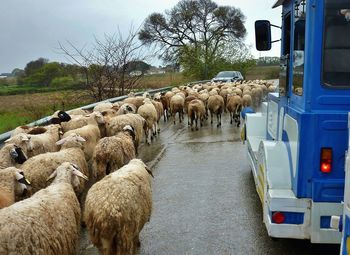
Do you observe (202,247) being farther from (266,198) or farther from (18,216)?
(18,216)

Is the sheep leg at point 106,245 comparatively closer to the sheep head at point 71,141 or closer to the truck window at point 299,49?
the truck window at point 299,49

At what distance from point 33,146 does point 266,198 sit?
16.0ft

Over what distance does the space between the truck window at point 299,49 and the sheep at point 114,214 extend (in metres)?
2.22

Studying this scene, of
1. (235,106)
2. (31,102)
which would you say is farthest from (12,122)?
(235,106)

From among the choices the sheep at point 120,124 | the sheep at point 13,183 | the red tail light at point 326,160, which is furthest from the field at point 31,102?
the red tail light at point 326,160

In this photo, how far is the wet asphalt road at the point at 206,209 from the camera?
16.9 feet

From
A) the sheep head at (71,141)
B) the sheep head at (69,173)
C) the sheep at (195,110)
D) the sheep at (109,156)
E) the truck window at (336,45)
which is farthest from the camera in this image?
the sheep at (195,110)

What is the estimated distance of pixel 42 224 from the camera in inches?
155

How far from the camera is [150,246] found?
17.4 ft

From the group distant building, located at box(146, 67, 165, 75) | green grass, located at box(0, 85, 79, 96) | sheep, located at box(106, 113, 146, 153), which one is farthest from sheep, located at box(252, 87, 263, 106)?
green grass, located at box(0, 85, 79, 96)

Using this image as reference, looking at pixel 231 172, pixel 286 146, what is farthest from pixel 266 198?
pixel 231 172

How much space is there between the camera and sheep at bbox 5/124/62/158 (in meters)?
7.39

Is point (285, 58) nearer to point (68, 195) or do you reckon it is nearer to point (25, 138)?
point (68, 195)

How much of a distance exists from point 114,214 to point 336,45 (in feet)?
9.36
